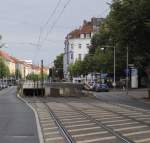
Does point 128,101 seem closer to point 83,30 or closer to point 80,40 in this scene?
point 83,30

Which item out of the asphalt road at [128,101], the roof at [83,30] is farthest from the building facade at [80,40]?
the asphalt road at [128,101]

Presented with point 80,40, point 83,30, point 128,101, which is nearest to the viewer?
point 128,101

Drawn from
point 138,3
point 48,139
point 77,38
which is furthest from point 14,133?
point 77,38

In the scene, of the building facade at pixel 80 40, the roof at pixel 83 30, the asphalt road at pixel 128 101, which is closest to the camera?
the asphalt road at pixel 128 101

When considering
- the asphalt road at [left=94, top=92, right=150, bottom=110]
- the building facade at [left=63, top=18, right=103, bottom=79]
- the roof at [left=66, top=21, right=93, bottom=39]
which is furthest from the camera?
the building facade at [left=63, top=18, right=103, bottom=79]

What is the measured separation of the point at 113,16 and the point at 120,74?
2251 inches

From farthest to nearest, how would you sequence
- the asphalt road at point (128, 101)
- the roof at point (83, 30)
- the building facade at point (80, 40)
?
the building facade at point (80, 40) < the roof at point (83, 30) < the asphalt road at point (128, 101)

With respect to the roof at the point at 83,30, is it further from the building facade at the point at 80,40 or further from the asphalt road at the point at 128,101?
the asphalt road at the point at 128,101

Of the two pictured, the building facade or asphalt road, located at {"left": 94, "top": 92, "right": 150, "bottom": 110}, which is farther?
the building facade

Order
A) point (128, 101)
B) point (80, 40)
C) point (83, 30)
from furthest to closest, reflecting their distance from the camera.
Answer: point (80, 40)
point (83, 30)
point (128, 101)

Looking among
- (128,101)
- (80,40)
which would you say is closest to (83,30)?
(80,40)

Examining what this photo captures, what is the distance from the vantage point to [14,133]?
19.8 m

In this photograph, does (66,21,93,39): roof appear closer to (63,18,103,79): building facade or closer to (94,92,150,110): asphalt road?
(63,18,103,79): building facade

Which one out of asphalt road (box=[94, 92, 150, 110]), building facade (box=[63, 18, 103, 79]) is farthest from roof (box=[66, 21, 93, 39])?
asphalt road (box=[94, 92, 150, 110])
